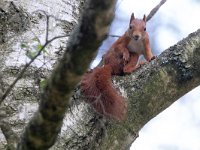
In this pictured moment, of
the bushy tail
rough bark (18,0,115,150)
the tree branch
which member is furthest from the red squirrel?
rough bark (18,0,115,150)

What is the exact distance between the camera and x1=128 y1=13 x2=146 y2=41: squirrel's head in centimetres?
371

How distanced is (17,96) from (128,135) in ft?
1.67

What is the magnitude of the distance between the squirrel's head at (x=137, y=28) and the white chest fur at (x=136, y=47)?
40mm

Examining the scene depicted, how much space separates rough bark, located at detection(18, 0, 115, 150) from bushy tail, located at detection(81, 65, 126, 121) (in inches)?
25.0

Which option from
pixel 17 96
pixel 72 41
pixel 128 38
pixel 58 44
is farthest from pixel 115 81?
pixel 128 38

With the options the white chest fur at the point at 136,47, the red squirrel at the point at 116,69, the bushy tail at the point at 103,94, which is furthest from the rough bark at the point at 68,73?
the white chest fur at the point at 136,47

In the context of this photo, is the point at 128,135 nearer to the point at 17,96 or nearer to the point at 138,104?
the point at 138,104

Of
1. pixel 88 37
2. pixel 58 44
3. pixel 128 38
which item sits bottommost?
pixel 88 37

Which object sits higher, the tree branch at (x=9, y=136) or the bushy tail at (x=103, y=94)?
the bushy tail at (x=103, y=94)

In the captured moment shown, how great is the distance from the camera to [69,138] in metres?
1.96

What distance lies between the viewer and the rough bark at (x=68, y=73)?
99 cm

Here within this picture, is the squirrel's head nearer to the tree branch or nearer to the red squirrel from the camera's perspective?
the red squirrel

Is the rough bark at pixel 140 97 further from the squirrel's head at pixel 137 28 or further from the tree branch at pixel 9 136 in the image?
the squirrel's head at pixel 137 28

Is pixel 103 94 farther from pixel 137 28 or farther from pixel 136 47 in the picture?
pixel 137 28
